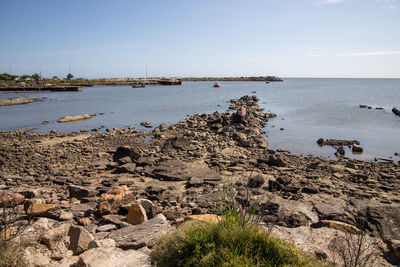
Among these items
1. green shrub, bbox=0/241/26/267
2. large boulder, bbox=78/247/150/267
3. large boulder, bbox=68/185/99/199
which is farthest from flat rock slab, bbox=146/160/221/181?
green shrub, bbox=0/241/26/267

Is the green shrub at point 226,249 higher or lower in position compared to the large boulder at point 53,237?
higher

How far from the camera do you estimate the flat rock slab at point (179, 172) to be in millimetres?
9305

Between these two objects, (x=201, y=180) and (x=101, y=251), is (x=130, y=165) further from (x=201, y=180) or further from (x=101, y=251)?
(x=101, y=251)

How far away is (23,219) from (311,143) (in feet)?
51.1

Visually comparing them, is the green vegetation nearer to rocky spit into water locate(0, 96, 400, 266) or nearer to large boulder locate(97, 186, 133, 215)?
rocky spit into water locate(0, 96, 400, 266)

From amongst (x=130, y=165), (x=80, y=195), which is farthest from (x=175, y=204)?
(x=130, y=165)

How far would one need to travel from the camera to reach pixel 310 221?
6.27 m

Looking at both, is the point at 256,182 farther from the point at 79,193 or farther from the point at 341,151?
the point at 341,151

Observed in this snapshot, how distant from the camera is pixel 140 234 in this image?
16.1ft

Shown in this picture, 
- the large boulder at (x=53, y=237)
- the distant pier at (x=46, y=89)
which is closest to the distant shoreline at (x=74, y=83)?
the distant pier at (x=46, y=89)

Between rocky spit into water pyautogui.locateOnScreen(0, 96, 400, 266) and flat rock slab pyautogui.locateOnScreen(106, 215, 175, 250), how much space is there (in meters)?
0.02

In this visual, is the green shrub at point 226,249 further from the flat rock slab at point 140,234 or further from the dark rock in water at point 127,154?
the dark rock in water at point 127,154

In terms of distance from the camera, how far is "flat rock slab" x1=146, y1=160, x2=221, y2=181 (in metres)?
9.30

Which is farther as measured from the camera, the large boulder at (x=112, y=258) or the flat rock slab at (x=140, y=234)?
the flat rock slab at (x=140, y=234)
